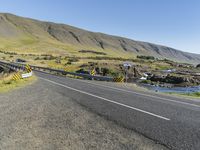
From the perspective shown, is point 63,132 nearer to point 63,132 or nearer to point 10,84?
point 63,132

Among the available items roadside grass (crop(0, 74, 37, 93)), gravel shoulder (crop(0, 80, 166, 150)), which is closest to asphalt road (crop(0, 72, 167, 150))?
gravel shoulder (crop(0, 80, 166, 150))

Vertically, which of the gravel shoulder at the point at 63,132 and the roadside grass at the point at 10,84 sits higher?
the gravel shoulder at the point at 63,132

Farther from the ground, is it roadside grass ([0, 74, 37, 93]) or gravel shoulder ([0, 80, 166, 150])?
gravel shoulder ([0, 80, 166, 150])

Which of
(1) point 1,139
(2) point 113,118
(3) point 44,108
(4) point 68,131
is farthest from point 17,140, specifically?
(3) point 44,108

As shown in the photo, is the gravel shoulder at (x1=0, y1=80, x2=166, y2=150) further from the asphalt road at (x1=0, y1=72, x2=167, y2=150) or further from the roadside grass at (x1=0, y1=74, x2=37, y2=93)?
the roadside grass at (x1=0, y1=74, x2=37, y2=93)

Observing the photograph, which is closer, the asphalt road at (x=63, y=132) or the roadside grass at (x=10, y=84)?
the asphalt road at (x=63, y=132)

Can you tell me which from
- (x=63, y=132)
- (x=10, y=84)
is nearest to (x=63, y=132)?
(x=63, y=132)

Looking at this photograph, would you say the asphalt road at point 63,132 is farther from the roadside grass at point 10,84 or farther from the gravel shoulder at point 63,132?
the roadside grass at point 10,84

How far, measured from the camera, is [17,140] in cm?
659

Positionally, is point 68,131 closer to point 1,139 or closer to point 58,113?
point 1,139

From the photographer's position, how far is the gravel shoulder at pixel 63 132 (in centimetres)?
618

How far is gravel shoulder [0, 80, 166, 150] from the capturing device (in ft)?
20.3

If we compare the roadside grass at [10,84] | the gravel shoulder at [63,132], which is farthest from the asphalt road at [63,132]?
the roadside grass at [10,84]

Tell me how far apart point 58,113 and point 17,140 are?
3.38 metres
